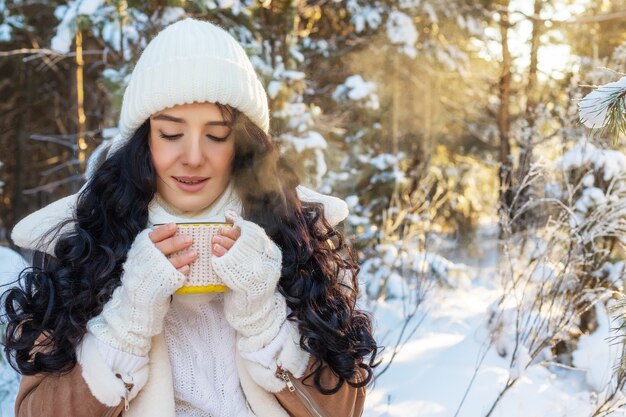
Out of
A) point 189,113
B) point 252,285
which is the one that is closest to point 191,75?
point 189,113

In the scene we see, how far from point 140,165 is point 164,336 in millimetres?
492

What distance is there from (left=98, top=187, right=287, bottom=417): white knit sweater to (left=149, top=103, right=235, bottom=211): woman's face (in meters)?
0.06

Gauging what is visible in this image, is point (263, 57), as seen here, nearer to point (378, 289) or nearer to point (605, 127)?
point (378, 289)

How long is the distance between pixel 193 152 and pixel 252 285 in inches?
15.9

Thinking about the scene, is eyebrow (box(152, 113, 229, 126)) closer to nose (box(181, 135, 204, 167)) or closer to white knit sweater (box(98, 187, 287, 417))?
nose (box(181, 135, 204, 167))

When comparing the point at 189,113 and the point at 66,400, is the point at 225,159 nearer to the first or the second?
the point at 189,113

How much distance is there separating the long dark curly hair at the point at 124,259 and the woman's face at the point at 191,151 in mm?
50

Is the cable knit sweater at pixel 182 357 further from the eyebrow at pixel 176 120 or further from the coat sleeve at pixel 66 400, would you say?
the eyebrow at pixel 176 120

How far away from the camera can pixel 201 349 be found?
1.76m

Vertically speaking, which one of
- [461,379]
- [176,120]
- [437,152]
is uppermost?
[176,120]

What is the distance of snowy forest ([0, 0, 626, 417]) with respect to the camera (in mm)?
2787

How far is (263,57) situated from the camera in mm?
4980

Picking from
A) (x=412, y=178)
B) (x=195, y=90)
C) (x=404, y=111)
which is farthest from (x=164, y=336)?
(x=404, y=111)

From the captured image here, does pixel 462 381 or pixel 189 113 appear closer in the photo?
pixel 189 113
